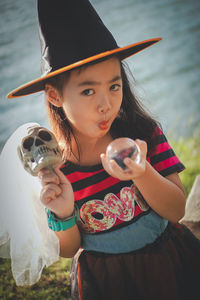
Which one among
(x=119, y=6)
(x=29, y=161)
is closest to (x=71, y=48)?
(x=29, y=161)

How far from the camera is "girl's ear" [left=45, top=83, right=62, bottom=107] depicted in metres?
1.18

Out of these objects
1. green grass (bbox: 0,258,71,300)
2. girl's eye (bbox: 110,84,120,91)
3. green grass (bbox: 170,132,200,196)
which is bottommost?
green grass (bbox: 0,258,71,300)

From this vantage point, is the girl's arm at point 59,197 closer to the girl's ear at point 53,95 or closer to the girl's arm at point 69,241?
the girl's arm at point 69,241

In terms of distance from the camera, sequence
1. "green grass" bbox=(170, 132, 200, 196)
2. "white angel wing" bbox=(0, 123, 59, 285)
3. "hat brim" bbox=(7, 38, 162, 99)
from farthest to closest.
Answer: "green grass" bbox=(170, 132, 200, 196)
"white angel wing" bbox=(0, 123, 59, 285)
"hat brim" bbox=(7, 38, 162, 99)

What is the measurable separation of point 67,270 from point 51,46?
144 centimetres

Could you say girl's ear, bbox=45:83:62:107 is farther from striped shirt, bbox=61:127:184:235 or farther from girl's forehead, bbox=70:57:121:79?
striped shirt, bbox=61:127:184:235

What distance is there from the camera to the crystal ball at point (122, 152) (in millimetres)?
886

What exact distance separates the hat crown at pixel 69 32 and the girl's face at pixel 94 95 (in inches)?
2.5

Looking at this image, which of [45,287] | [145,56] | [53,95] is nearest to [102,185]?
[53,95]

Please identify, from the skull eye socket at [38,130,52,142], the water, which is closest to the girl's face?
the skull eye socket at [38,130,52,142]

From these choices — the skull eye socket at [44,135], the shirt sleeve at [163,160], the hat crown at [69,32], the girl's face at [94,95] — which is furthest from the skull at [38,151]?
the shirt sleeve at [163,160]

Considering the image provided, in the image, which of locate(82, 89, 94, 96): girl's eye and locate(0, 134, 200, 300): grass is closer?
locate(82, 89, 94, 96): girl's eye

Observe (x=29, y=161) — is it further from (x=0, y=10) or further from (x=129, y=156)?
(x=0, y=10)

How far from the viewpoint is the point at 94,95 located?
1060mm
